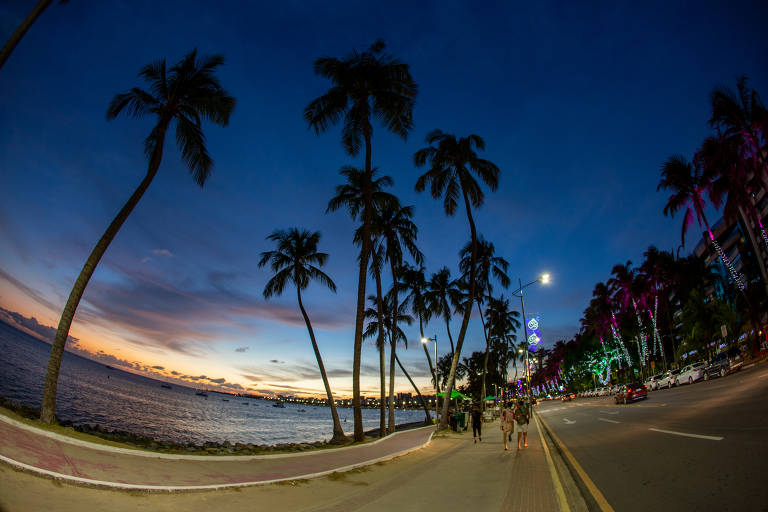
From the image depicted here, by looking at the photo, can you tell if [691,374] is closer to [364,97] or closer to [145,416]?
[364,97]

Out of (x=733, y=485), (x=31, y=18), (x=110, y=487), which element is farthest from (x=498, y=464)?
(x=31, y=18)

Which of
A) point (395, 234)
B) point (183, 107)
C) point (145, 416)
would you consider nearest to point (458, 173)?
point (395, 234)

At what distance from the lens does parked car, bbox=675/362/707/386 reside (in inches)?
1118

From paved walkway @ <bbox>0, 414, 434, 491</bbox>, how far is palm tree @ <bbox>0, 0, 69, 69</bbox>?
9.76 meters

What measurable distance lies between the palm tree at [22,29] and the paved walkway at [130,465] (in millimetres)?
9755

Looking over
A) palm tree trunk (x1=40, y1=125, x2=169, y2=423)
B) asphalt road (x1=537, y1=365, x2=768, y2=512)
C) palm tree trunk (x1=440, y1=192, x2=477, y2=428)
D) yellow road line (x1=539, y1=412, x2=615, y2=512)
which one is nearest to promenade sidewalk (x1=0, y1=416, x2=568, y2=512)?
yellow road line (x1=539, y1=412, x2=615, y2=512)

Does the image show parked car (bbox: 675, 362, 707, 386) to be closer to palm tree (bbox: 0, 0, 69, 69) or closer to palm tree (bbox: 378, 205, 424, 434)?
palm tree (bbox: 378, 205, 424, 434)

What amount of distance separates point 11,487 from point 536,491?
27.2 feet

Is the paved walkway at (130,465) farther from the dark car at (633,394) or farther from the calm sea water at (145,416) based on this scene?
the dark car at (633,394)

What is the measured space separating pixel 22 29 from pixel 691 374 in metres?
45.9

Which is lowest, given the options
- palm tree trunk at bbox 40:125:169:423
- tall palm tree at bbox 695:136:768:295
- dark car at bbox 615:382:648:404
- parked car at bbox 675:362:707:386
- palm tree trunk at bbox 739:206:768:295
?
dark car at bbox 615:382:648:404

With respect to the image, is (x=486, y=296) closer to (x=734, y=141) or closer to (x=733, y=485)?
(x=734, y=141)

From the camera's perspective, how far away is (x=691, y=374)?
29078 millimetres

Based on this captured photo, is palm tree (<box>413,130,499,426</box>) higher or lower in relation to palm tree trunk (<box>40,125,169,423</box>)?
higher
